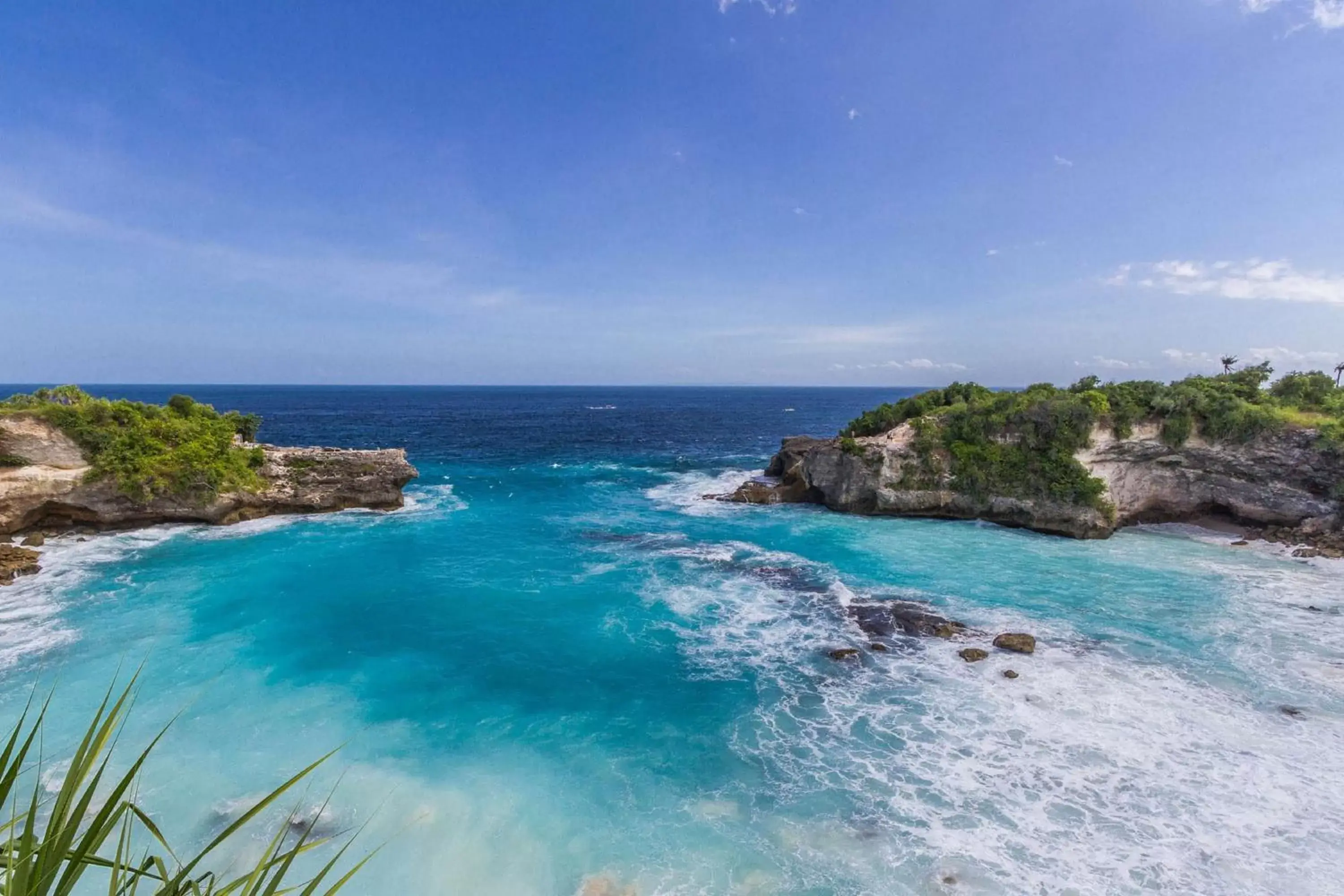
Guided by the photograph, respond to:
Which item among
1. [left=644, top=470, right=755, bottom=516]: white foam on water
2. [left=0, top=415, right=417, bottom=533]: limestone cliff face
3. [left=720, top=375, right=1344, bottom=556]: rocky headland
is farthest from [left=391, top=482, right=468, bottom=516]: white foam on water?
[left=720, top=375, right=1344, bottom=556]: rocky headland

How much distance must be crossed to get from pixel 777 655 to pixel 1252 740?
1255cm

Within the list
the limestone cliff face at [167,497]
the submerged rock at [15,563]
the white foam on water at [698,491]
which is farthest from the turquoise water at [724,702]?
the white foam on water at [698,491]

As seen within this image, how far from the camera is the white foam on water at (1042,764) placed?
12.7m

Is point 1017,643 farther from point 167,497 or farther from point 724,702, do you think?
point 167,497

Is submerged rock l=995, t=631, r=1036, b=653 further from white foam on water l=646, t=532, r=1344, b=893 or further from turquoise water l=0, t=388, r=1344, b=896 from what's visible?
turquoise water l=0, t=388, r=1344, b=896

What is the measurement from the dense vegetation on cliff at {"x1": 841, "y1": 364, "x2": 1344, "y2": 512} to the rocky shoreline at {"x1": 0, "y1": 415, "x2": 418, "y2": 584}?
30514mm

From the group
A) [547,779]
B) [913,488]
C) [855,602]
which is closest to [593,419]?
[913,488]

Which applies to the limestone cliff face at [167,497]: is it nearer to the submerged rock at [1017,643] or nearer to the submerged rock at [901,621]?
the submerged rock at [901,621]

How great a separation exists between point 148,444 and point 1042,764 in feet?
138

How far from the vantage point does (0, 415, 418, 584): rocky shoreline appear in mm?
29672

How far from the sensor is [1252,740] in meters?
16.1

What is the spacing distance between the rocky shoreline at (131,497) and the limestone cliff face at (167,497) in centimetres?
4

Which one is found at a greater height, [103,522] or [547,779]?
[103,522]

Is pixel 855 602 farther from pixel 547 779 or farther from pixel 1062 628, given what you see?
pixel 547 779
